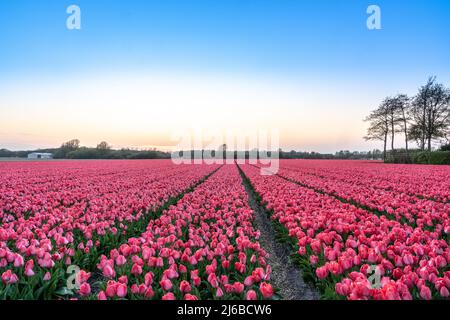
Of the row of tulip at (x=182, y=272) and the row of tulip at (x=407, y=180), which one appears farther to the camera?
the row of tulip at (x=407, y=180)

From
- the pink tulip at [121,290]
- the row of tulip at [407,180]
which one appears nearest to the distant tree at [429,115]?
the row of tulip at [407,180]

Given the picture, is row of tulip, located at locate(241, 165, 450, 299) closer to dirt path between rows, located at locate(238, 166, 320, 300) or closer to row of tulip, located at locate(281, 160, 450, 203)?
dirt path between rows, located at locate(238, 166, 320, 300)

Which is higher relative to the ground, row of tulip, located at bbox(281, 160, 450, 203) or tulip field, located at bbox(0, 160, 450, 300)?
row of tulip, located at bbox(281, 160, 450, 203)

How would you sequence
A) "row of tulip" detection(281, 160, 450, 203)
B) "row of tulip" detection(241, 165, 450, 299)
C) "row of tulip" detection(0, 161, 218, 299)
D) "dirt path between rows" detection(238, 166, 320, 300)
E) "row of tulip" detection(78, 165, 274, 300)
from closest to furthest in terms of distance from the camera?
1. "row of tulip" detection(241, 165, 450, 299)
2. "row of tulip" detection(78, 165, 274, 300)
3. "row of tulip" detection(0, 161, 218, 299)
4. "dirt path between rows" detection(238, 166, 320, 300)
5. "row of tulip" detection(281, 160, 450, 203)

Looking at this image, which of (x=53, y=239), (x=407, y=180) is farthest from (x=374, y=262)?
(x=407, y=180)

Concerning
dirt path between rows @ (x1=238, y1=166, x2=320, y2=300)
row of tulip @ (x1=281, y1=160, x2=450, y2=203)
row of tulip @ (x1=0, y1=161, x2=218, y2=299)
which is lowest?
dirt path between rows @ (x1=238, y1=166, x2=320, y2=300)

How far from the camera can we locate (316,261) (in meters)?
3.84

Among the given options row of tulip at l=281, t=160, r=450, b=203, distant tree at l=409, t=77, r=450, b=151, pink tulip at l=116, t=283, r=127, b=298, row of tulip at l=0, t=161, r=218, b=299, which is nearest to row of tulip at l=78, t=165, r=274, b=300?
pink tulip at l=116, t=283, r=127, b=298

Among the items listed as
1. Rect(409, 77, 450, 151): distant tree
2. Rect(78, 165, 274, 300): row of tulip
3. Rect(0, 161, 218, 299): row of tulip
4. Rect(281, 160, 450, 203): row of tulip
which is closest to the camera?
Rect(78, 165, 274, 300): row of tulip

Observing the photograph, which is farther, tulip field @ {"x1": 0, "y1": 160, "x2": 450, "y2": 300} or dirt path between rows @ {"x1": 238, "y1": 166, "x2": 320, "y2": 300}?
dirt path between rows @ {"x1": 238, "y1": 166, "x2": 320, "y2": 300}

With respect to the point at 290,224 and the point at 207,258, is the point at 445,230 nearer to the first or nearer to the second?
the point at 290,224

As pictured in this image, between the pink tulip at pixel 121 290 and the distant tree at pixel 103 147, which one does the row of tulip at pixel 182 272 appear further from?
the distant tree at pixel 103 147

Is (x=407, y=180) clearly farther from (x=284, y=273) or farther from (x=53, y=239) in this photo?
(x=53, y=239)
